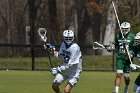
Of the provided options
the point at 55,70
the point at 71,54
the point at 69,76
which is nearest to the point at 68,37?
the point at 71,54

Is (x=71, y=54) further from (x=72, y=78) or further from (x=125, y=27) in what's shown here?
(x=125, y=27)

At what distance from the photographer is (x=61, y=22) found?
47.2 meters

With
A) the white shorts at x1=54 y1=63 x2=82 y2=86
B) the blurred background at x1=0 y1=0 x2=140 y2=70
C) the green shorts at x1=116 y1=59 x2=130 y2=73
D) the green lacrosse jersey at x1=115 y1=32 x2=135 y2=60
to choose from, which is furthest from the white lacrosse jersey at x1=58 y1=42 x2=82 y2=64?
the blurred background at x1=0 y1=0 x2=140 y2=70

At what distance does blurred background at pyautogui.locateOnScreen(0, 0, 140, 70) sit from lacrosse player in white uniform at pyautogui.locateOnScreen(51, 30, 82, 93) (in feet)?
66.8

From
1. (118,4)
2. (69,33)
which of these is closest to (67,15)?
(118,4)

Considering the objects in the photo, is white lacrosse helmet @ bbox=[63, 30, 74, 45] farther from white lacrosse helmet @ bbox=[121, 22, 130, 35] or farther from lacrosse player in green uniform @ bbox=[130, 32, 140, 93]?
→ white lacrosse helmet @ bbox=[121, 22, 130, 35]

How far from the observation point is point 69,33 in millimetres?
15195

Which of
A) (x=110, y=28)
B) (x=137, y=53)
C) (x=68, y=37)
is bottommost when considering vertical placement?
(x=110, y=28)

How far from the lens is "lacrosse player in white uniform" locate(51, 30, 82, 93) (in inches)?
593

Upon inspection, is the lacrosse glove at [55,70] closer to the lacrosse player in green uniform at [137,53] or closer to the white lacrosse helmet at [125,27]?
the lacrosse player in green uniform at [137,53]

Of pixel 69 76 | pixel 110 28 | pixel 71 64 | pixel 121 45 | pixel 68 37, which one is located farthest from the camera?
pixel 110 28

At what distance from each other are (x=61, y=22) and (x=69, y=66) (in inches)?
1267

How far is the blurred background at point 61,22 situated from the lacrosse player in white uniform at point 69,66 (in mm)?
20361

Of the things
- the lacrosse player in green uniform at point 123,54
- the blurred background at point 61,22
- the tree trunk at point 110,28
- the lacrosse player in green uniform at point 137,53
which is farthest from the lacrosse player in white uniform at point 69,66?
the tree trunk at point 110,28
